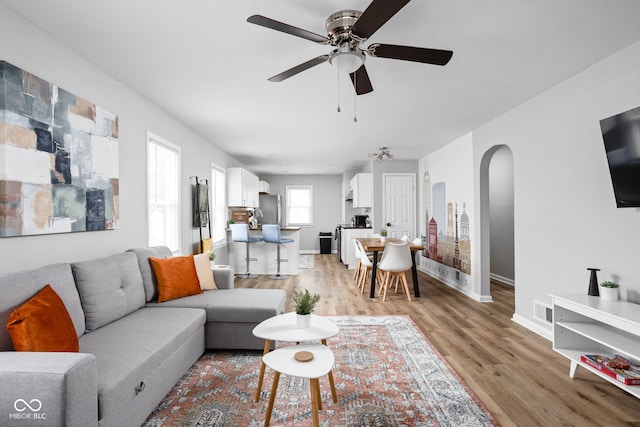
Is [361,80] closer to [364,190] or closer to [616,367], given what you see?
[616,367]

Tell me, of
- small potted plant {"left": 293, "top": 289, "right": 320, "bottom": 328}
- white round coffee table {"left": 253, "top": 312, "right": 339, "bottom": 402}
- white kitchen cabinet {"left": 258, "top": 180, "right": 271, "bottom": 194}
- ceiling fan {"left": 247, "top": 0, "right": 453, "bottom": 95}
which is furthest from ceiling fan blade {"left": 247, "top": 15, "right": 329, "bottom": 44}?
white kitchen cabinet {"left": 258, "top": 180, "right": 271, "bottom": 194}

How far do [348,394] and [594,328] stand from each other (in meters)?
1.94

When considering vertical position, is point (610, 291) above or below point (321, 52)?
below

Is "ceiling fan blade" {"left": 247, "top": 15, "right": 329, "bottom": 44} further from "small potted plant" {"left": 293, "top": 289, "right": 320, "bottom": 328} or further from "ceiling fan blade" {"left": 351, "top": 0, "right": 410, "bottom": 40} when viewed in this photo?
"small potted plant" {"left": 293, "top": 289, "right": 320, "bottom": 328}

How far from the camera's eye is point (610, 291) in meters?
2.45

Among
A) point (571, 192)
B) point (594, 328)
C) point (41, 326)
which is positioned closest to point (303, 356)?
point (41, 326)

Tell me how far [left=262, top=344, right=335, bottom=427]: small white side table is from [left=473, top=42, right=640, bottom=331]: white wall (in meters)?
2.40

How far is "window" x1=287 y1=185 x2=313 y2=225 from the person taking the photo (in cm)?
1041

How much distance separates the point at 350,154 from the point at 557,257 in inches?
173

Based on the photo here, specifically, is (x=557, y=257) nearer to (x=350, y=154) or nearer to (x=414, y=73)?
(x=414, y=73)

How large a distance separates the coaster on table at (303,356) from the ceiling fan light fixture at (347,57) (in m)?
1.79

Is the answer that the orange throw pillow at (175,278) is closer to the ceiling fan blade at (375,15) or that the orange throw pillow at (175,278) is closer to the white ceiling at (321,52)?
the white ceiling at (321,52)

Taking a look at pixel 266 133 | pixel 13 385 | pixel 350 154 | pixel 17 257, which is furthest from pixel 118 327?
pixel 350 154

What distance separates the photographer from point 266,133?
16.5 feet
